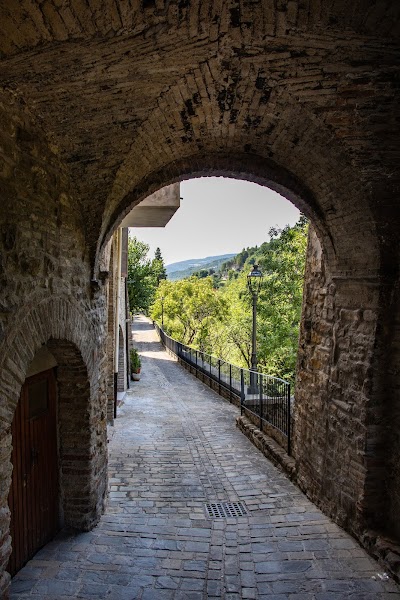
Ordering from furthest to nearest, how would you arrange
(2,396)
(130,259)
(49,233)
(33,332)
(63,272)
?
(130,259), (63,272), (49,233), (33,332), (2,396)

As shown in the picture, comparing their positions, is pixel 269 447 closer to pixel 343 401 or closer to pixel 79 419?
pixel 343 401

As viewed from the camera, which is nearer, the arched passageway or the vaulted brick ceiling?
the vaulted brick ceiling

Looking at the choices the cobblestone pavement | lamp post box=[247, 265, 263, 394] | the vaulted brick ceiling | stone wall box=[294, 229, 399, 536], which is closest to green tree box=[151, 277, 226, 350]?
lamp post box=[247, 265, 263, 394]

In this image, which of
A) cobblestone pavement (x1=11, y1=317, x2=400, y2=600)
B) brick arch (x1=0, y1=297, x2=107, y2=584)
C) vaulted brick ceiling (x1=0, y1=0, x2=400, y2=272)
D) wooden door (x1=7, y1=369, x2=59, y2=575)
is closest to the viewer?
vaulted brick ceiling (x1=0, y1=0, x2=400, y2=272)

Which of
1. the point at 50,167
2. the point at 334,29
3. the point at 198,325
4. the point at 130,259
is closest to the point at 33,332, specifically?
the point at 50,167

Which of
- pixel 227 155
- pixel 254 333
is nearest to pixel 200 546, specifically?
pixel 227 155

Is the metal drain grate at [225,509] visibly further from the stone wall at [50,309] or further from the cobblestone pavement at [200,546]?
the stone wall at [50,309]

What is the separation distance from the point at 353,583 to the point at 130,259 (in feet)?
81.1

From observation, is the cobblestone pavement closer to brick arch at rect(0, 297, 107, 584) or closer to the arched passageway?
brick arch at rect(0, 297, 107, 584)

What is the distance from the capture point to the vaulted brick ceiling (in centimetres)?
267

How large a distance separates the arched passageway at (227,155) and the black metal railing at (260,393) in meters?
1.50

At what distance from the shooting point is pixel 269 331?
61.3ft

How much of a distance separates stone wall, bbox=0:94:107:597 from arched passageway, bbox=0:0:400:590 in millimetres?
23

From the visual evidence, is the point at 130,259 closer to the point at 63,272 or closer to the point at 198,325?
the point at 198,325
